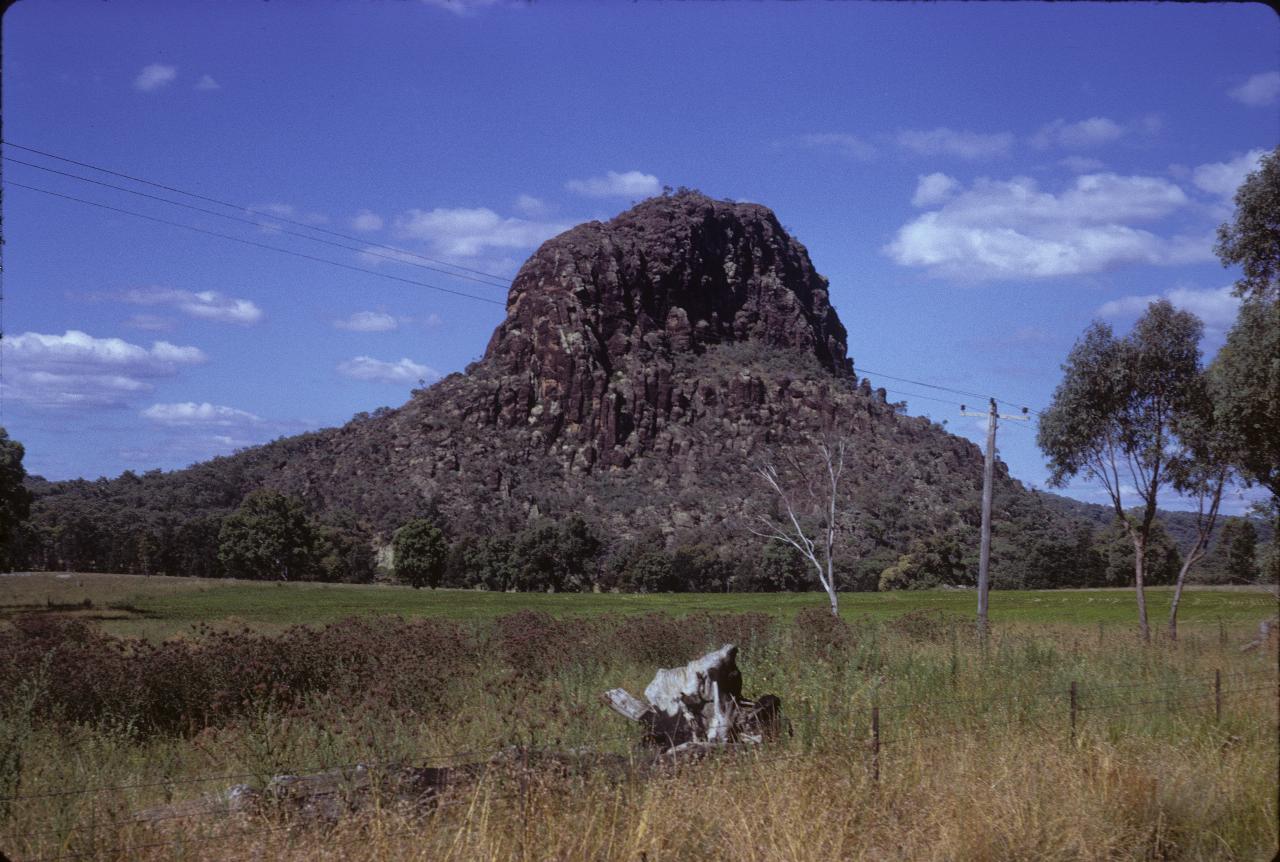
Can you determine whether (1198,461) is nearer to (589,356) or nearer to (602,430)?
(602,430)

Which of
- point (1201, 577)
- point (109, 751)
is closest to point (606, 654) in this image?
point (109, 751)

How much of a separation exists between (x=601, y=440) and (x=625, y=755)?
15622 cm

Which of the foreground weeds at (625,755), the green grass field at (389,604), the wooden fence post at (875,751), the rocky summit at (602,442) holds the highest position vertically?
the rocky summit at (602,442)

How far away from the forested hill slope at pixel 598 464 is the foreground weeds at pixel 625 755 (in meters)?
81.5

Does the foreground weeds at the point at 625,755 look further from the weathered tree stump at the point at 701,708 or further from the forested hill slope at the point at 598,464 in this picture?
the forested hill slope at the point at 598,464

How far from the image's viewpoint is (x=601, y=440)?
163500mm

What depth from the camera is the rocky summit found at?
129 metres

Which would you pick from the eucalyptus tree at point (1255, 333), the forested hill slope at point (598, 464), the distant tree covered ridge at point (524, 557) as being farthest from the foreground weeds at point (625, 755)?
the forested hill slope at point (598, 464)

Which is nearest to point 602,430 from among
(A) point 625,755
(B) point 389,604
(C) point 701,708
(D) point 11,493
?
(B) point 389,604

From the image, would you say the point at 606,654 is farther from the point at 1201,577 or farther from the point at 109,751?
the point at 1201,577

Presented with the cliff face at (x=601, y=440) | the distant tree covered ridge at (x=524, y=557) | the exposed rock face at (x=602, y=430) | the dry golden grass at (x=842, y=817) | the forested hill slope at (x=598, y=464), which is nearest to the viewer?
the dry golden grass at (x=842, y=817)

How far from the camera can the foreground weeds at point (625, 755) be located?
5.53 metres

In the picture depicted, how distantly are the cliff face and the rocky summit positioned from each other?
33cm

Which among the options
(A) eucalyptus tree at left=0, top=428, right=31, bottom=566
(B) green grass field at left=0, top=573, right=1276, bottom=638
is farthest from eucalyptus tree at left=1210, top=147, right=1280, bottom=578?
(A) eucalyptus tree at left=0, top=428, right=31, bottom=566
